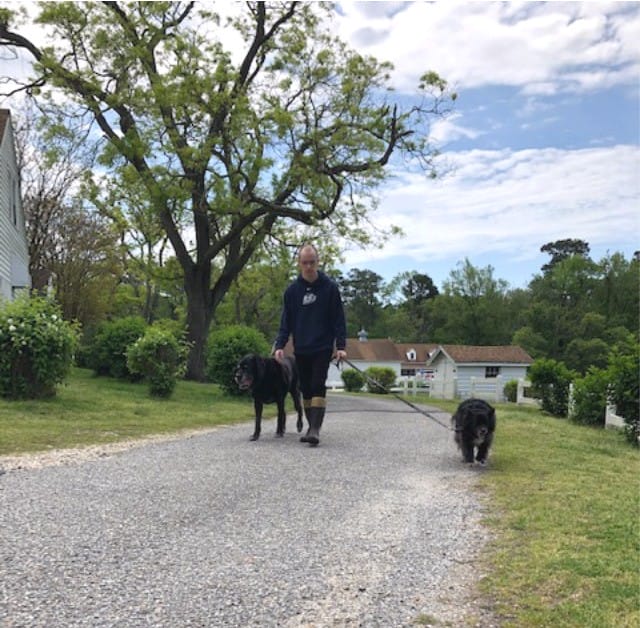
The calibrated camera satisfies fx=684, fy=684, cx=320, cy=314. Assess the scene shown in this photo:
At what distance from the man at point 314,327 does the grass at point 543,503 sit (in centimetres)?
212

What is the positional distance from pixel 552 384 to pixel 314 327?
41.3ft

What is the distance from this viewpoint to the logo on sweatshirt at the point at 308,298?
8.00 m

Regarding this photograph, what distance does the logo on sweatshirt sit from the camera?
800 centimetres

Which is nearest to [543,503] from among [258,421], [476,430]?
[476,430]

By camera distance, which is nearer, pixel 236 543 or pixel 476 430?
pixel 236 543

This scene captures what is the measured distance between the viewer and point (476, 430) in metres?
7.01

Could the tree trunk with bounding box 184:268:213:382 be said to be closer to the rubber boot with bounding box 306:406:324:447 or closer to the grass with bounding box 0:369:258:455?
the grass with bounding box 0:369:258:455

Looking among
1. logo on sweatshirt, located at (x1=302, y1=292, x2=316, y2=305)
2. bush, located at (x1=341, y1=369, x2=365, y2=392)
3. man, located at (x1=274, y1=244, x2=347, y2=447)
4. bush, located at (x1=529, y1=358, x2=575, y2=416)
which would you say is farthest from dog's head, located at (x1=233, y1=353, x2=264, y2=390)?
bush, located at (x1=341, y1=369, x2=365, y2=392)

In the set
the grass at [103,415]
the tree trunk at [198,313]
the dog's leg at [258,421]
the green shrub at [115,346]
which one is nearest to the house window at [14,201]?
the green shrub at [115,346]

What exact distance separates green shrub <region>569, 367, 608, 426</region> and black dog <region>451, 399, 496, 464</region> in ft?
24.4

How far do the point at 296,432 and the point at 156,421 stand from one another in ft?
9.74

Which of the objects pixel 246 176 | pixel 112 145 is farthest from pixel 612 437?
pixel 112 145

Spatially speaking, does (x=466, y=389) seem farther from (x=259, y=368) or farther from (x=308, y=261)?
(x=308, y=261)

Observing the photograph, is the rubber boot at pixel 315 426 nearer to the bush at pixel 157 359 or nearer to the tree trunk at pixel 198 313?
the bush at pixel 157 359
